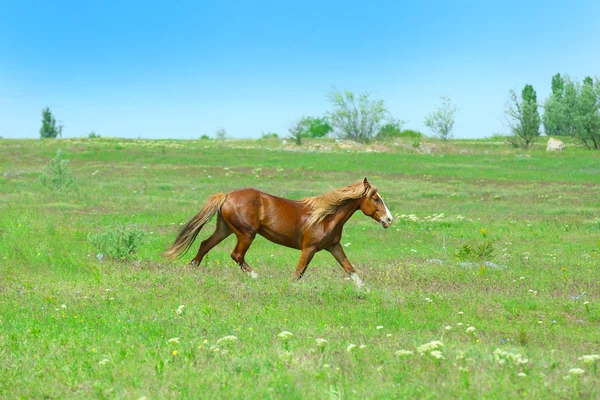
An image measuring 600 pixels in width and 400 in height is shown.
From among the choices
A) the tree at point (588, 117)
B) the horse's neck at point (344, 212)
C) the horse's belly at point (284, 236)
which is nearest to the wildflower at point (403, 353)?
the horse's neck at point (344, 212)

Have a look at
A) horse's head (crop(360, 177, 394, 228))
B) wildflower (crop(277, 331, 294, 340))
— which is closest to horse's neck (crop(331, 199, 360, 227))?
horse's head (crop(360, 177, 394, 228))

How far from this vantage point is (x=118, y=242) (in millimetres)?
15969

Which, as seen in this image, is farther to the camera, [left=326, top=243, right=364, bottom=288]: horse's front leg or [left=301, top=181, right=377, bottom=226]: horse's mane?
[left=301, top=181, right=377, bottom=226]: horse's mane

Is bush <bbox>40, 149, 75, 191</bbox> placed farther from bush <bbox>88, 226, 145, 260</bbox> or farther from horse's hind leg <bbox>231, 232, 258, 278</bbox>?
horse's hind leg <bbox>231, 232, 258, 278</bbox>

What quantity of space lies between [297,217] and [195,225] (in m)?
2.15

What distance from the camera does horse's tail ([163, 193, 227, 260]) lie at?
48.2 feet

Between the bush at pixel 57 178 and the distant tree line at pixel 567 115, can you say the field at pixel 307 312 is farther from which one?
the distant tree line at pixel 567 115

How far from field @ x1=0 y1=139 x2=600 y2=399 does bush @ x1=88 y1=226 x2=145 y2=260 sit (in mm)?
83

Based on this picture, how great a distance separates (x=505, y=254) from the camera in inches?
723

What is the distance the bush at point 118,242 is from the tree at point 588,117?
67.4m

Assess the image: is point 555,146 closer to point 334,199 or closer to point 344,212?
point 344,212

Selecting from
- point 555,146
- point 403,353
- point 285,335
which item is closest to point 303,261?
point 285,335

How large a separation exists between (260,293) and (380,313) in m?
2.14

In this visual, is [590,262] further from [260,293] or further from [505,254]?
[260,293]
